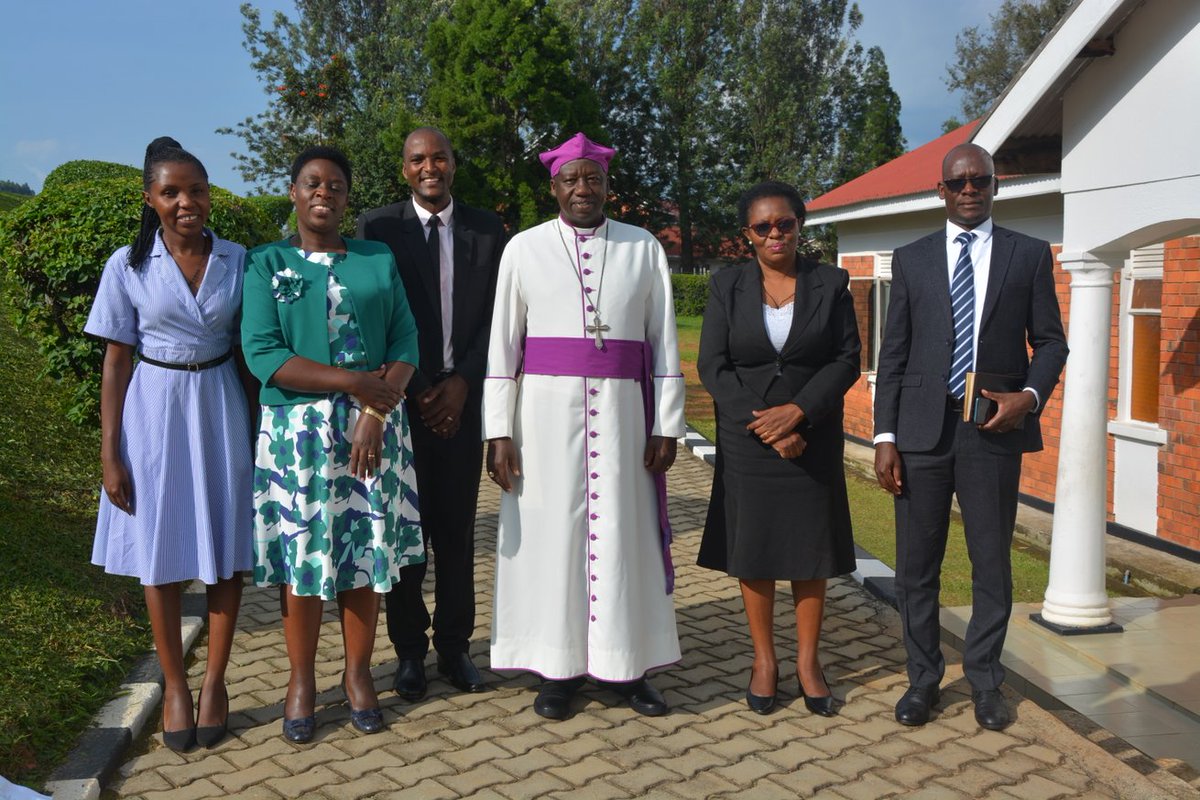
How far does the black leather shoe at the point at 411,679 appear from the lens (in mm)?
4695

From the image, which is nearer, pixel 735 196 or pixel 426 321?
pixel 426 321

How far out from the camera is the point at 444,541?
4.80 meters

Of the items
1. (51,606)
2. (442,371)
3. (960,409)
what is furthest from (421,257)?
(51,606)

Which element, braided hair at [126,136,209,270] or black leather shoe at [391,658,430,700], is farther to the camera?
black leather shoe at [391,658,430,700]

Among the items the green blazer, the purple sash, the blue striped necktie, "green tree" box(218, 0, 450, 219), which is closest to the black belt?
the green blazer

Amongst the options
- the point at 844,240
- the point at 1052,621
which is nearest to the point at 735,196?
the point at 844,240

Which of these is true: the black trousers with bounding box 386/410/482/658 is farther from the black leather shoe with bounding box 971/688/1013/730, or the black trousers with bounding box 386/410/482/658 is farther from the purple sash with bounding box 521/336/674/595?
the black leather shoe with bounding box 971/688/1013/730

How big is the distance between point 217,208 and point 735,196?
3573 cm

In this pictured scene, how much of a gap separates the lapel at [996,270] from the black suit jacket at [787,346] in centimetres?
52

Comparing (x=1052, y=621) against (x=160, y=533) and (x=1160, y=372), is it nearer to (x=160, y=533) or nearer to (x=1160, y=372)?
(x=1160, y=372)

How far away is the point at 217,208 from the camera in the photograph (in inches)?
296

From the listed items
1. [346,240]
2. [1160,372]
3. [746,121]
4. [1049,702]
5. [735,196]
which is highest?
[746,121]

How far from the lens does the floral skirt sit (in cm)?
408

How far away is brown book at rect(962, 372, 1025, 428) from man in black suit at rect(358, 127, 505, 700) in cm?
202
